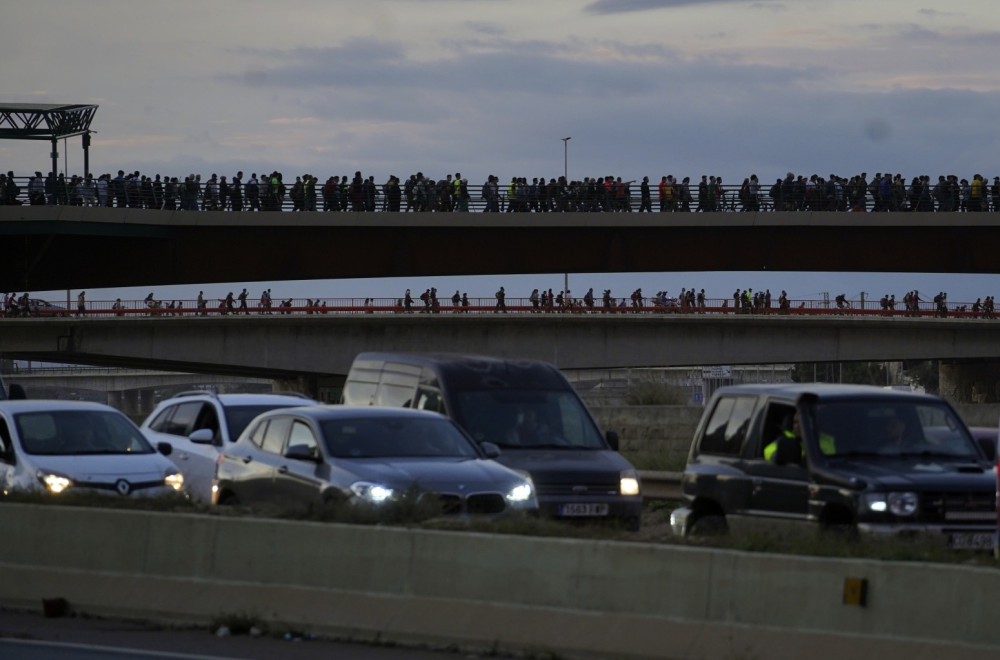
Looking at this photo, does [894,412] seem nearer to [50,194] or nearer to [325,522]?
[325,522]

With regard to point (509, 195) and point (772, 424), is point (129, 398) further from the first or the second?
point (772, 424)

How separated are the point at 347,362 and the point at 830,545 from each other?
146 feet

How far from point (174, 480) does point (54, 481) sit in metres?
1.31

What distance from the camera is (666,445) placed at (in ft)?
109

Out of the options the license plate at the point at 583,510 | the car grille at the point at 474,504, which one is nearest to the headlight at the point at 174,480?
the license plate at the point at 583,510

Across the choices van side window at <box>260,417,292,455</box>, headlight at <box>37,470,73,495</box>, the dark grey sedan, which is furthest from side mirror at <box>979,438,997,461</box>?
headlight at <box>37,470,73,495</box>

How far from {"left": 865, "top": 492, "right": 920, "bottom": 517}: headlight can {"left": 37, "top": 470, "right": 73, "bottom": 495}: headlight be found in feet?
27.8

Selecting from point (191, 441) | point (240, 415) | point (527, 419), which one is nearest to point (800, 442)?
point (527, 419)

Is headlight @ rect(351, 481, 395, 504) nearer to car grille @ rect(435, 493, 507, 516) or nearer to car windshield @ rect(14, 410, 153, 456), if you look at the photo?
car grille @ rect(435, 493, 507, 516)

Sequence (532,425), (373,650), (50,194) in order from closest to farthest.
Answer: (373,650) < (532,425) < (50,194)

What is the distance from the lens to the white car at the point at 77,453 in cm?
1530

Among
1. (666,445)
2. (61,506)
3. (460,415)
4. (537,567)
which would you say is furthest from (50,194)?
(537,567)

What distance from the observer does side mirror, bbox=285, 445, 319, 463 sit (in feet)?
42.9

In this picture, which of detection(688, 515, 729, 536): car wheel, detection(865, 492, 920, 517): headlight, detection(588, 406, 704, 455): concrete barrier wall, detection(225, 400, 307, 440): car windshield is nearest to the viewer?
detection(865, 492, 920, 517): headlight
